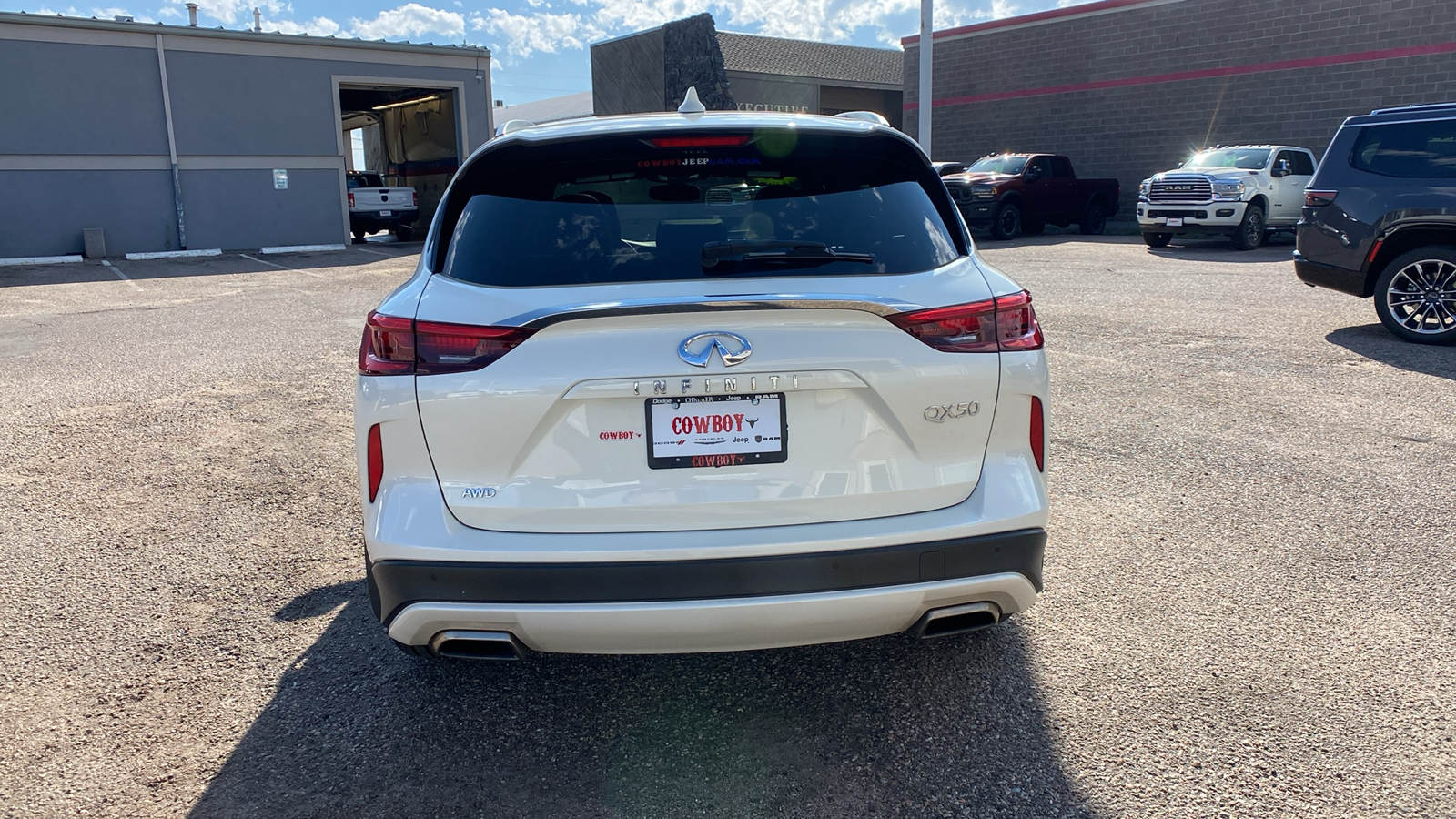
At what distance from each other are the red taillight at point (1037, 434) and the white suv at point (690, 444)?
0.12ft

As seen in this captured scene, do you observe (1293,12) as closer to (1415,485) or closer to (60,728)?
(1415,485)

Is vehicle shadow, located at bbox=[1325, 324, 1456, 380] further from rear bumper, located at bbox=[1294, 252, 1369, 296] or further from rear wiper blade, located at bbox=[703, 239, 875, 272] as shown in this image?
rear wiper blade, located at bbox=[703, 239, 875, 272]

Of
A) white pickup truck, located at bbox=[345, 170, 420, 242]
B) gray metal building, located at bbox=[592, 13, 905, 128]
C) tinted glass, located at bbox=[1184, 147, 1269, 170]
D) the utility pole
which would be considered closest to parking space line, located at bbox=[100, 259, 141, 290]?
white pickup truck, located at bbox=[345, 170, 420, 242]

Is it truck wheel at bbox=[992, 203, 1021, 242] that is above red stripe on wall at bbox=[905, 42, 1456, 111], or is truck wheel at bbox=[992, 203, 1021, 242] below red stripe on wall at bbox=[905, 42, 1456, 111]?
below

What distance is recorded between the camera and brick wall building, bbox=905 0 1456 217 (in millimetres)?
22344

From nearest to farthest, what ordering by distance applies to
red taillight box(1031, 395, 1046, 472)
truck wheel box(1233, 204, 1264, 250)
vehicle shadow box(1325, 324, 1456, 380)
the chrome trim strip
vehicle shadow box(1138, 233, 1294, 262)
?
the chrome trim strip, red taillight box(1031, 395, 1046, 472), vehicle shadow box(1325, 324, 1456, 380), vehicle shadow box(1138, 233, 1294, 262), truck wheel box(1233, 204, 1264, 250)

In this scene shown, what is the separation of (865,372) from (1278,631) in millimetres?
2044

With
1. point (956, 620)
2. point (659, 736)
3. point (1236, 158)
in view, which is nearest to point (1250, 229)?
point (1236, 158)

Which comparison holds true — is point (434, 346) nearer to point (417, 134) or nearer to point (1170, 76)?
point (1170, 76)

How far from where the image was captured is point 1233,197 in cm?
1834

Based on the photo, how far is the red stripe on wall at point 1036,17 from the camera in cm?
2658

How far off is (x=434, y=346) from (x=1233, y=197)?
19086mm

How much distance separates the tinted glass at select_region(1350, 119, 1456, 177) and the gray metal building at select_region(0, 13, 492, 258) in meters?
21.8

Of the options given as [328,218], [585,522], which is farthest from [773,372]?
[328,218]
